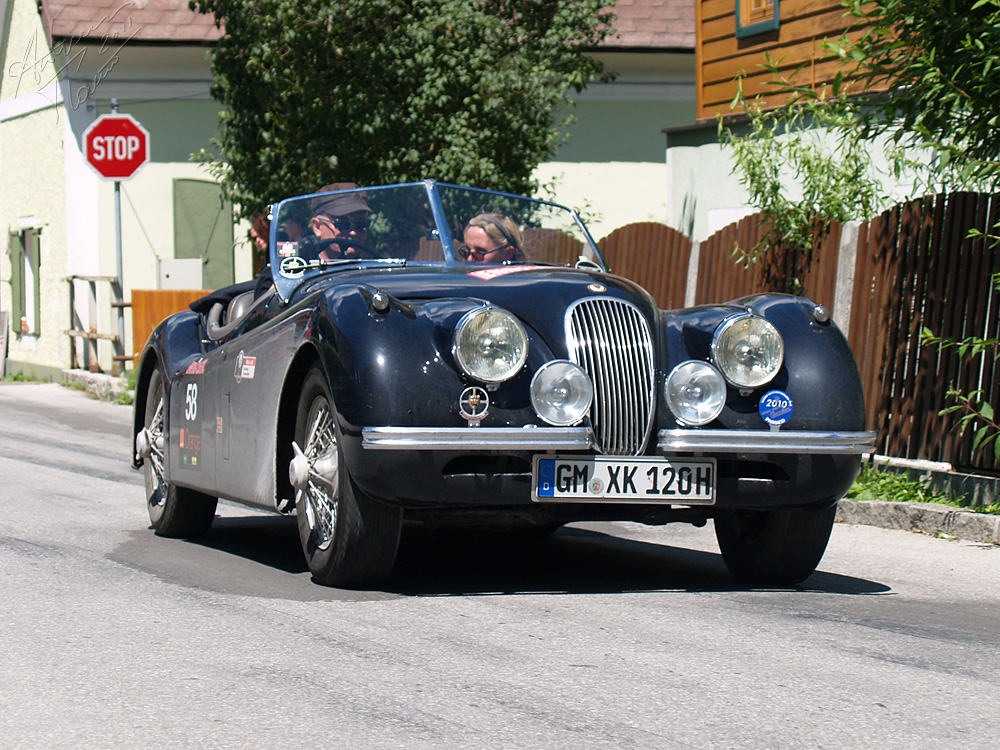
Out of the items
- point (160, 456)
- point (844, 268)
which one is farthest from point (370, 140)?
point (160, 456)

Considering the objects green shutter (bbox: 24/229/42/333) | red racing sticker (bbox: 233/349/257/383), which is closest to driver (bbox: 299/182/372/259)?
red racing sticker (bbox: 233/349/257/383)

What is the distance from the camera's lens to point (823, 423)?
5.61m

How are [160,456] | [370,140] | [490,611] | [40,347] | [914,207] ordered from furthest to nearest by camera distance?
[40,347], [370,140], [914,207], [160,456], [490,611]

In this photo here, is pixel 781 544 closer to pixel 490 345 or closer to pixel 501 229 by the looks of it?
pixel 490 345

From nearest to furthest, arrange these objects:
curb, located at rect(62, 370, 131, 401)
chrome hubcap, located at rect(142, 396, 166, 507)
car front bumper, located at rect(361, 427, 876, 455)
Result: car front bumper, located at rect(361, 427, 876, 455) < chrome hubcap, located at rect(142, 396, 166, 507) < curb, located at rect(62, 370, 131, 401)

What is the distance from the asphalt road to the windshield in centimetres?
135

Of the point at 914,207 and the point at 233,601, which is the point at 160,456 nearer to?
the point at 233,601

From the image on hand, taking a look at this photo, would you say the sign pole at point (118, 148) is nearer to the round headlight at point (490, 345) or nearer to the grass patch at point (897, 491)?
the grass patch at point (897, 491)

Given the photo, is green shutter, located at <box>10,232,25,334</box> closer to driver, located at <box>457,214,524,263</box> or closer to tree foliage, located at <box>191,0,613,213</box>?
tree foliage, located at <box>191,0,613,213</box>

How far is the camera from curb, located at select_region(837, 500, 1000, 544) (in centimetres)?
772

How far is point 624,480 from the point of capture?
536 cm

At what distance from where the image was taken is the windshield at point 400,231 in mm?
6633

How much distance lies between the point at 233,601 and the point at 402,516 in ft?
2.26

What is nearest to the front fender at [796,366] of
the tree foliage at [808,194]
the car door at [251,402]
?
the car door at [251,402]
